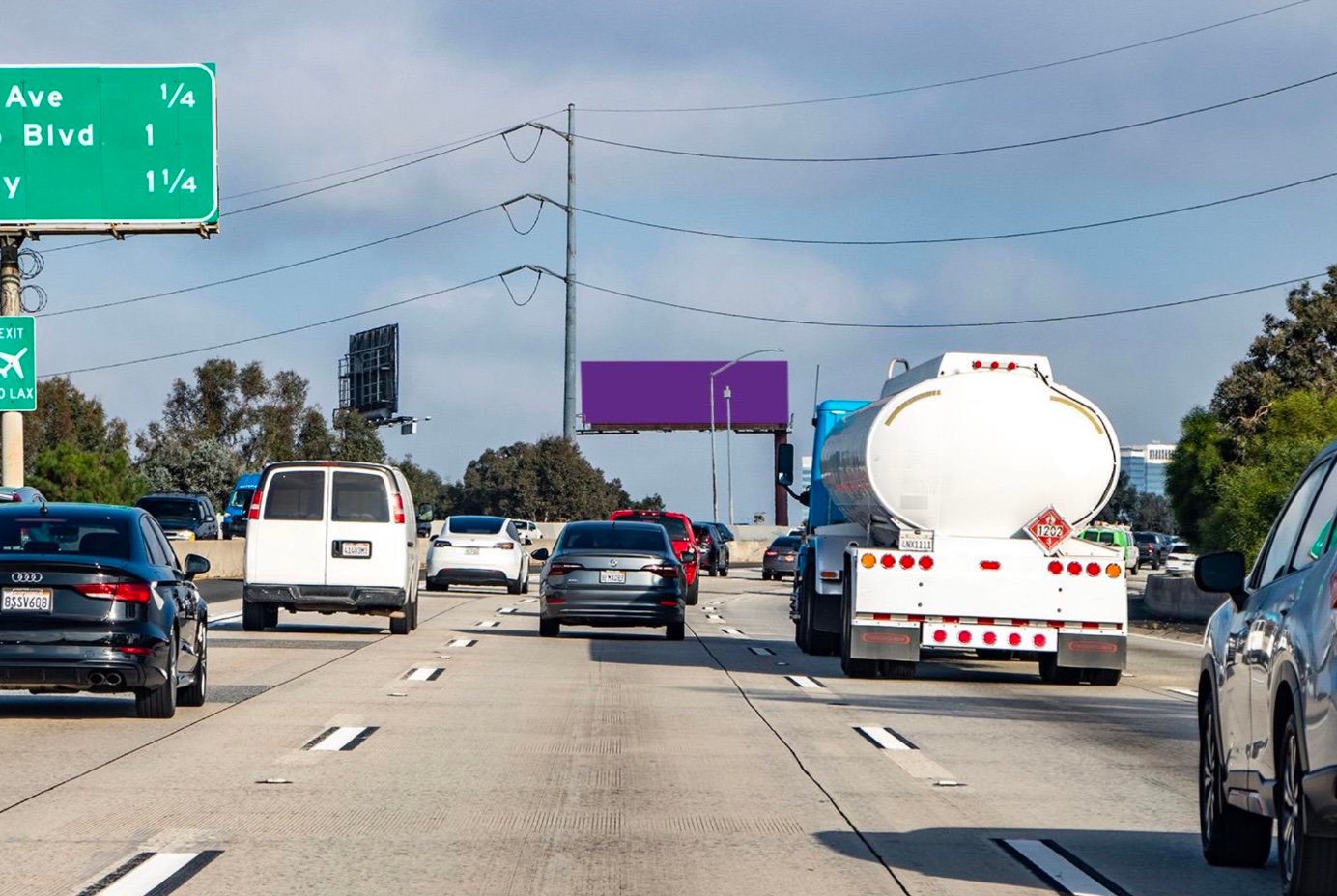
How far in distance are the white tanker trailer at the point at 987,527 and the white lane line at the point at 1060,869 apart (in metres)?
10.2

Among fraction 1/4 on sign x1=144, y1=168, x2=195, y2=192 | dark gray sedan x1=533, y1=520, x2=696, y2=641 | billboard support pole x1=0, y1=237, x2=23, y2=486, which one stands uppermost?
fraction 1/4 on sign x1=144, y1=168, x2=195, y2=192

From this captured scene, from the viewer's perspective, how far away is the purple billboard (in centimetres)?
11819

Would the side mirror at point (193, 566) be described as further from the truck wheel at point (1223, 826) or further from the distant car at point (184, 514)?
the distant car at point (184, 514)

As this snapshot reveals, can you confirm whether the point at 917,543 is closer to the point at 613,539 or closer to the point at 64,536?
the point at 613,539

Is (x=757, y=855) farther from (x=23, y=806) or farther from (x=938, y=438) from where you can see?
(x=938, y=438)

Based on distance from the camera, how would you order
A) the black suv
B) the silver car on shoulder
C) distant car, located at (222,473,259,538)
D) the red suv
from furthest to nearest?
the black suv
distant car, located at (222,473,259,538)
the red suv
the silver car on shoulder

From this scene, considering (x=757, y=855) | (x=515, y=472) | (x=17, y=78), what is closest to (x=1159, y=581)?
(x=17, y=78)

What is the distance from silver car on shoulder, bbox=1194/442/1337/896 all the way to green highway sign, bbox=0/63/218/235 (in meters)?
30.0

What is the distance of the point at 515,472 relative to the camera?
111625 mm

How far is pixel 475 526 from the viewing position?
42031mm

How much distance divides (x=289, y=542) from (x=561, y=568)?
354 cm

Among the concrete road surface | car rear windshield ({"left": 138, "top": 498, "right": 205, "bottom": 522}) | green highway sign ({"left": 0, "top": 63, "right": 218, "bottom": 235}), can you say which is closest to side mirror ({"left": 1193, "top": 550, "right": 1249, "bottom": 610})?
the concrete road surface

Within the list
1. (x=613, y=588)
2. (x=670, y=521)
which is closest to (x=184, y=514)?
(x=670, y=521)

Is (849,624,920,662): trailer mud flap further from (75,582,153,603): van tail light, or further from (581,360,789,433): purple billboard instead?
(581,360,789,433): purple billboard
